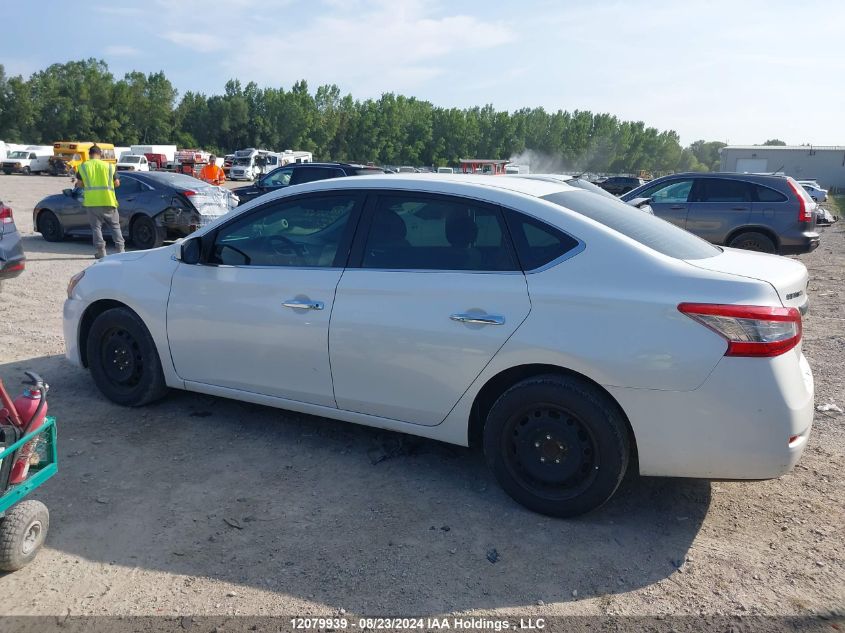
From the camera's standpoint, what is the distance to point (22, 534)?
3.00m

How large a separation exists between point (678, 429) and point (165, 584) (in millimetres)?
2391

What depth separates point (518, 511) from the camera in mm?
3615

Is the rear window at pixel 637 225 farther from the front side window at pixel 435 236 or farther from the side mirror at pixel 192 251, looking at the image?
the side mirror at pixel 192 251

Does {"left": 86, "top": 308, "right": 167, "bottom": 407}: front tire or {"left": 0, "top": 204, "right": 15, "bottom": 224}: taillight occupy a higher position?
{"left": 0, "top": 204, "right": 15, "bottom": 224}: taillight

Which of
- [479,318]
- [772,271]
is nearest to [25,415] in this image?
[479,318]

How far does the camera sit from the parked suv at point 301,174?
1500cm

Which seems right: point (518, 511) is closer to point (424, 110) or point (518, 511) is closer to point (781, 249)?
point (781, 249)

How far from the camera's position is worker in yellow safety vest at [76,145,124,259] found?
35.2ft

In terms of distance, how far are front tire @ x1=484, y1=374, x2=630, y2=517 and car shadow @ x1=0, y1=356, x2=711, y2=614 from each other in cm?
16

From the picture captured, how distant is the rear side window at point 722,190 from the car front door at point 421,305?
9.34 metres

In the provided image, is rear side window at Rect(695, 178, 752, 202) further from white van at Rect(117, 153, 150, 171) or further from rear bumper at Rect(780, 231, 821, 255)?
white van at Rect(117, 153, 150, 171)

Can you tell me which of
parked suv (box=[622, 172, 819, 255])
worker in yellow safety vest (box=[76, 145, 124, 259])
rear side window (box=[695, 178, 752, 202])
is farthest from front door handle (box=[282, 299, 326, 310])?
rear side window (box=[695, 178, 752, 202])

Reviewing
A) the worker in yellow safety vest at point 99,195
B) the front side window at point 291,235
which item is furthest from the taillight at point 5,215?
the front side window at point 291,235

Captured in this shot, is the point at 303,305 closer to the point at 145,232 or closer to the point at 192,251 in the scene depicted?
the point at 192,251
